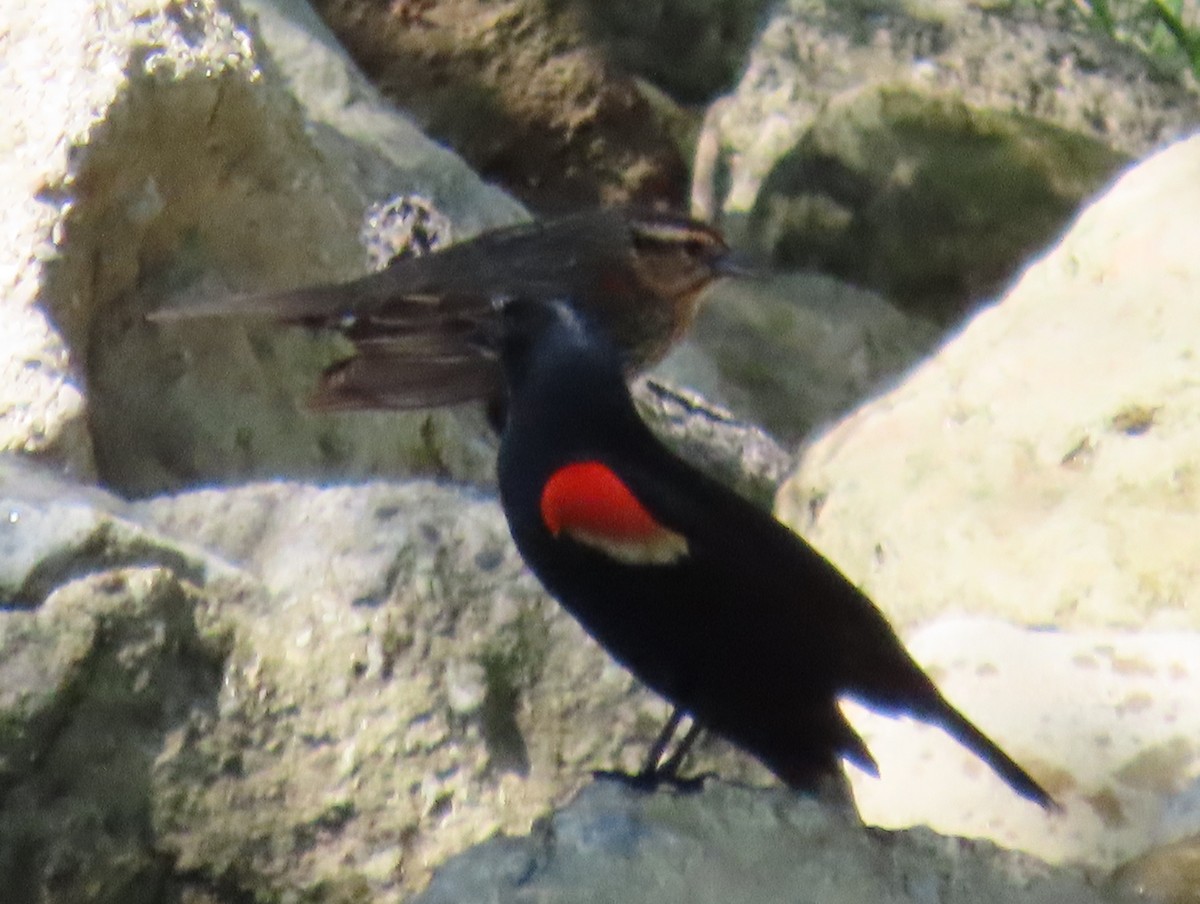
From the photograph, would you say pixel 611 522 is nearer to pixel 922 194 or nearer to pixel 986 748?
pixel 986 748

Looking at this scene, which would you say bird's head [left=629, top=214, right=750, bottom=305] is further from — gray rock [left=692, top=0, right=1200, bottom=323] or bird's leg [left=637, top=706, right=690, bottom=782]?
bird's leg [left=637, top=706, right=690, bottom=782]

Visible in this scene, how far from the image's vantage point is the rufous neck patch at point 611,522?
2.74 meters

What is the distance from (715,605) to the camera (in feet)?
9.15

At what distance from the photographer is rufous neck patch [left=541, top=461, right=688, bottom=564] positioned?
9.00 feet

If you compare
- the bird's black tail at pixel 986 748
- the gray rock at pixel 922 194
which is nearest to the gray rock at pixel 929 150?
the gray rock at pixel 922 194

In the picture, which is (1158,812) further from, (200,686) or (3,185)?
(3,185)

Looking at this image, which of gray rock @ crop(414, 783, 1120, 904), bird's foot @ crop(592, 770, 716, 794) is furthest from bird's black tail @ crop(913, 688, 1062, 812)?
bird's foot @ crop(592, 770, 716, 794)

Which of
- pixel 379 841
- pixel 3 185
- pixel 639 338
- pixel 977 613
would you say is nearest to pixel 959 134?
pixel 639 338

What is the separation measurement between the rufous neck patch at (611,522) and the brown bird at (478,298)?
81 centimetres

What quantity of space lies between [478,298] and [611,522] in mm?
1576

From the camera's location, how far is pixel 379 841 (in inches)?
118

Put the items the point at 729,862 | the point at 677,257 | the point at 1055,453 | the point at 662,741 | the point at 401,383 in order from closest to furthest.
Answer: the point at 729,862 < the point at 662,741 < the point at 1055,453 < the point at 401,383 < the point at 677,257

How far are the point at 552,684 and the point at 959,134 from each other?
11.6 feet

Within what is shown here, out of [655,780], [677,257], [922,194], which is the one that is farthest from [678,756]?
[922,194]
